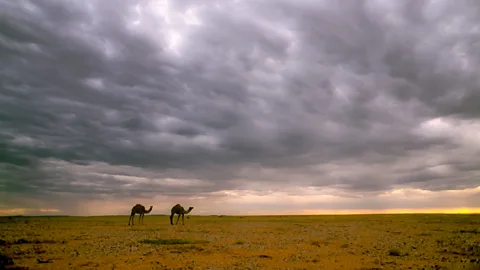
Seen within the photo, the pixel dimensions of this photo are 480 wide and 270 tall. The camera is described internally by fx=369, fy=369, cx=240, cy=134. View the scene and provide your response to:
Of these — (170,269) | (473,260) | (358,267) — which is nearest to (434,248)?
→ (473,260)

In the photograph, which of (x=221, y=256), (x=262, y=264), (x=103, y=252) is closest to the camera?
(x=262, y=264)

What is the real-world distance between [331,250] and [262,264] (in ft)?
25.5

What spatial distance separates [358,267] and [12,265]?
1659 centimetres

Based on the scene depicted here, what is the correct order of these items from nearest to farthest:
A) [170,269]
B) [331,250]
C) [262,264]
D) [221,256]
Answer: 1. [170,269]
2. [262,264]
3. [221,256]
4. [331,250]

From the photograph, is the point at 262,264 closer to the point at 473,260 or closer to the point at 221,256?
the point at 221,256

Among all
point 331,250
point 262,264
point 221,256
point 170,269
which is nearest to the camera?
point 170,269

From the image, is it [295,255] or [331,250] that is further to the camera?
[331,250]

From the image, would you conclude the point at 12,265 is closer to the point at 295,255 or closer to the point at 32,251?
the point at 32,251

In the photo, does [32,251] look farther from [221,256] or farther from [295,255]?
[295,255]

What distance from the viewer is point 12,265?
17.5 m

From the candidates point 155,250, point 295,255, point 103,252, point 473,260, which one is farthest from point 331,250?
point 103,252

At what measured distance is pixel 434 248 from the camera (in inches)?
997

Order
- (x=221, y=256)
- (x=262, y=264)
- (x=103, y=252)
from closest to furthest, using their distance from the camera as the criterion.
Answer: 1. (x=262, y=264)
2. (x=221, y=256)
3. (x=103, y=252)

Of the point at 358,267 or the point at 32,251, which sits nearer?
the point at 358,267
